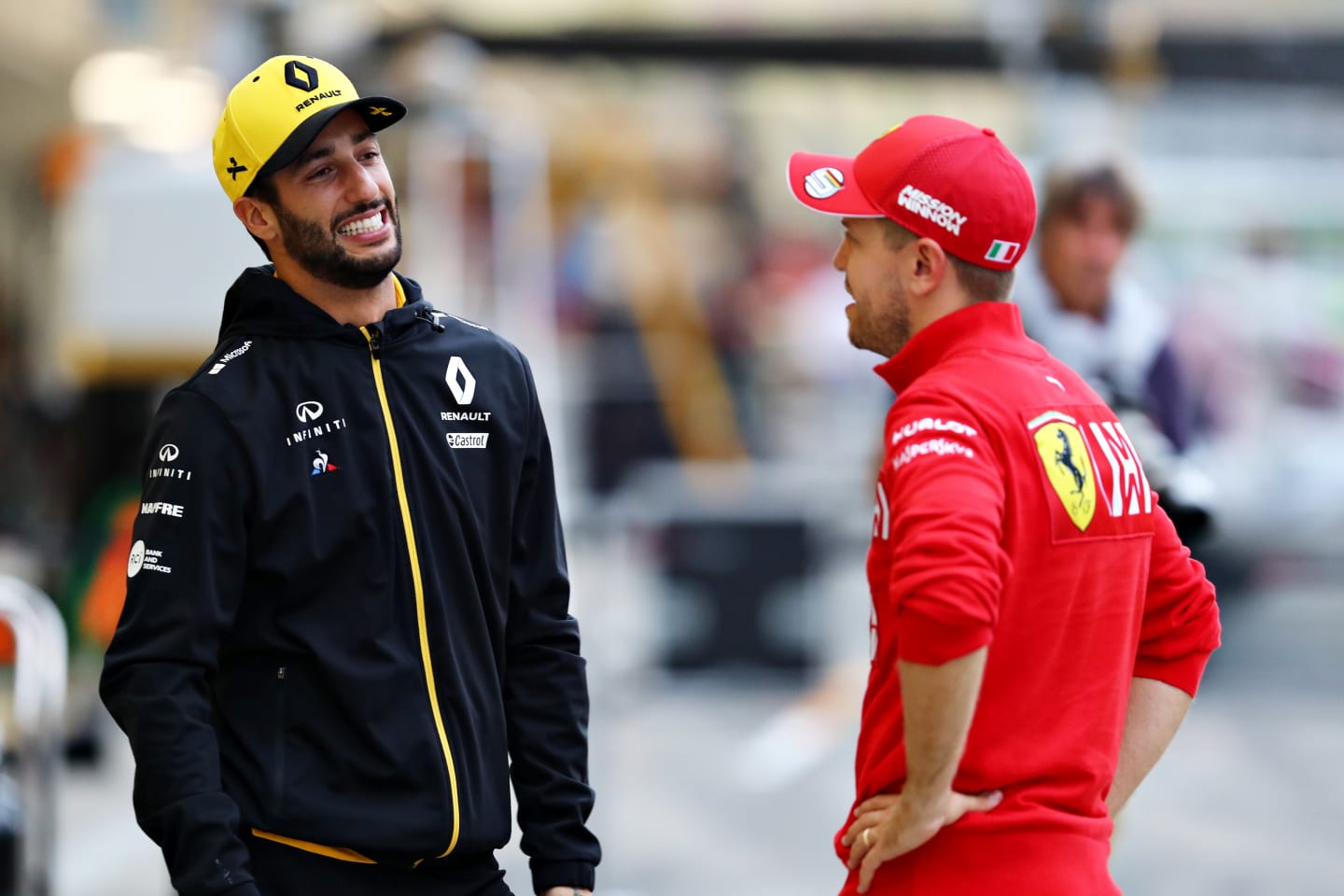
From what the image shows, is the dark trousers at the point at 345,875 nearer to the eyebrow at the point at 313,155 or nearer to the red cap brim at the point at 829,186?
the eyebrow at the point at 313,155

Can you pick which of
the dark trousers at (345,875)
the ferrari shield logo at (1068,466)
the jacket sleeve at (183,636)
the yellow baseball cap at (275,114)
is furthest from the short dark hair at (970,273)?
A: the dark trousers at (345,875)

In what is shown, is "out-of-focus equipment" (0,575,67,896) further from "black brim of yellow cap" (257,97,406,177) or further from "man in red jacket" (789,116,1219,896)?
"man in red jacket" (789,116,1219,896)

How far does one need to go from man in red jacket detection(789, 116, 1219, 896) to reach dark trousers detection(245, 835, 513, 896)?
0.68 metres

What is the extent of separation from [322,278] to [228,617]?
2.10 feet

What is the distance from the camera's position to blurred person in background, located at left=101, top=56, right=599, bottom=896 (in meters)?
3.01

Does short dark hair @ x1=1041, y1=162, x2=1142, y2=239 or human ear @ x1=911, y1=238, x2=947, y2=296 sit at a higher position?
short dark hair @ x1=1041, y1=162, x2=1142, y2=239

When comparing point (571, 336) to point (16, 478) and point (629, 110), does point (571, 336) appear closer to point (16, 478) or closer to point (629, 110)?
point (629, 110)

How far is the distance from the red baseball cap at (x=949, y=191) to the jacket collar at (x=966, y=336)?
3.2 inches

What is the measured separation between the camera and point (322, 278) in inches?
128

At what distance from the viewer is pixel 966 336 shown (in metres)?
3.00


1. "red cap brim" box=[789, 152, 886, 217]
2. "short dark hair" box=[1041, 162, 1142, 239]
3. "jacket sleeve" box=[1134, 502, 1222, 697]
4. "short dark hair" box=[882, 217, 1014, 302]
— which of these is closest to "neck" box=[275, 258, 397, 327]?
"red cap brim" box=[789, 152, 886, 217]

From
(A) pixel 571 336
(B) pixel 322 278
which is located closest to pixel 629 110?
(A) pixel 571 336

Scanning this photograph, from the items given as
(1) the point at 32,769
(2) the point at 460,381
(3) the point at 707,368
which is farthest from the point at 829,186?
(3) the point at 707,368

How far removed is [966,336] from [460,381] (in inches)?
36.5
